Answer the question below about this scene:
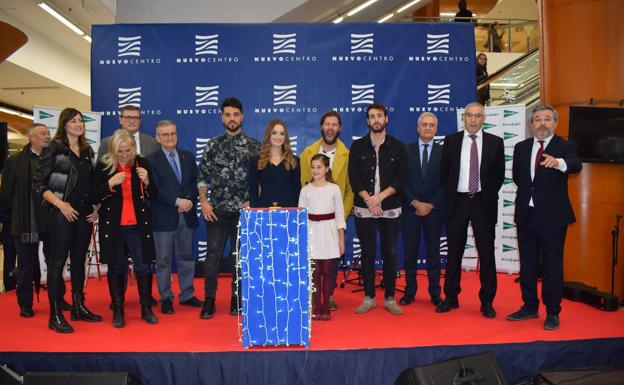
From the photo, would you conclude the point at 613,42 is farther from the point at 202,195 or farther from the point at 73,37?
the point at 73,37

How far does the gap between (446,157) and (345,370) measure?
196 cm

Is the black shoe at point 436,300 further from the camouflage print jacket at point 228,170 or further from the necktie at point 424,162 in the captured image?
the camouflage print jacket at point 228,170

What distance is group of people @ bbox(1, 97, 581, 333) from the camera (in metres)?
3.71

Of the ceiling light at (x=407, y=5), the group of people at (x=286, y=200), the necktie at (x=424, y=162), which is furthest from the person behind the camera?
the ceiling light at (x=407, y=5)

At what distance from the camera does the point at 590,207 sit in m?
4.92

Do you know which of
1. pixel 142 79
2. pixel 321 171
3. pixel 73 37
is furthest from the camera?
pixel 73 37

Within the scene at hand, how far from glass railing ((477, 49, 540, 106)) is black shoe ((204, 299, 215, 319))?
5773mm

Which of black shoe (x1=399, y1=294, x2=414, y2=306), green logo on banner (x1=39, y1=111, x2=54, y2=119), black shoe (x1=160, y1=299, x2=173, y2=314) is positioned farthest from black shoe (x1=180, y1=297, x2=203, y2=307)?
green logo on banner (x1=39, y1=111, x2=54, y2=119)

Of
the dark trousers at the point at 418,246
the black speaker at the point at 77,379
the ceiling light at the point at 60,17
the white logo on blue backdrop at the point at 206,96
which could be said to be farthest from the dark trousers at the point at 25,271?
the ceiling light at the point at 60,17

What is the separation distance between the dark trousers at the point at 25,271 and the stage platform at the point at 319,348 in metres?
0.28

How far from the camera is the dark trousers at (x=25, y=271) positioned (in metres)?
4.20

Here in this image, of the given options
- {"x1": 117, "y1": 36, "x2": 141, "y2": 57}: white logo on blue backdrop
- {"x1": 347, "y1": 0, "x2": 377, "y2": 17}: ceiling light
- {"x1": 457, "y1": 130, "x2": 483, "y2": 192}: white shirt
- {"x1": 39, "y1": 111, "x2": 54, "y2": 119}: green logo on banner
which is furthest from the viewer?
{"x1": 347, "y1": 0, "x2": 377, "y2": 17}: ceiling light

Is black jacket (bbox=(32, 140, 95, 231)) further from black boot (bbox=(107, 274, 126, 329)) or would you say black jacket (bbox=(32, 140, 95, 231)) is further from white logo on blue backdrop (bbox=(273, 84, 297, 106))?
white logo on blue backdrop (bbox=(273, 84, 297, 106))

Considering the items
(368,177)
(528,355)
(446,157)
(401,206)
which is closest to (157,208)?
(368,177)
